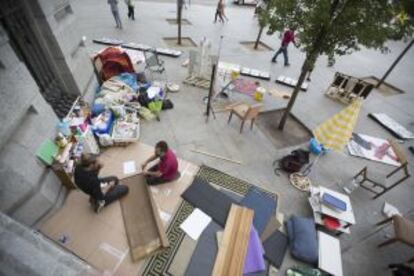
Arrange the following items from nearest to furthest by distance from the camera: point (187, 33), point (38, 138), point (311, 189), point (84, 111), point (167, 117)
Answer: point (38, 138) < point (311, 189) < point (84, 111) < point (167, 117) < point (187, 33)

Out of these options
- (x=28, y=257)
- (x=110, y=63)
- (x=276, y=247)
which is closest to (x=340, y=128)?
(x=276, y=247)

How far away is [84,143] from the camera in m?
5.00

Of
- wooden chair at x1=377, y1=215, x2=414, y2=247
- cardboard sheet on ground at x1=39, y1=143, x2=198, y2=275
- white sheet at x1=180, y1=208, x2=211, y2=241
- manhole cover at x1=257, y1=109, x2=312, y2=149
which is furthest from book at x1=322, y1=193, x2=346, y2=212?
cardboard sheet on ground at x1=39, y1=143, x2=198, y2=275

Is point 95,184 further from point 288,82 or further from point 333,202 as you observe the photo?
point 288,82

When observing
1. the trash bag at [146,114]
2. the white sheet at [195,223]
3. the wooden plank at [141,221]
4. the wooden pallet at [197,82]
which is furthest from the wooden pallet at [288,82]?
the wooden plank at [141,221]

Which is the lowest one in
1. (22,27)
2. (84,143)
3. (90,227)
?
(90,227)

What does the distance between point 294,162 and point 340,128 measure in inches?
59.1

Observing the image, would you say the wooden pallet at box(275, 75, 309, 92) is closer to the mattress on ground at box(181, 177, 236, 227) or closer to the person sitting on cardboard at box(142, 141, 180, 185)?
the mattress on ground at box(181, 177, 236, 227)

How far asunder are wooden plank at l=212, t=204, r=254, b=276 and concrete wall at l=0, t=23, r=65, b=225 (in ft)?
11.2

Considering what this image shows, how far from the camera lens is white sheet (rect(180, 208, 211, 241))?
171 inches

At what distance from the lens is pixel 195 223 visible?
448 cm

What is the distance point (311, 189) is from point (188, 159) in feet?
10.4

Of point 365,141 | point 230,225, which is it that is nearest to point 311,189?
point 230,225

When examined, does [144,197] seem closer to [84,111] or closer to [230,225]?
[230,225]
